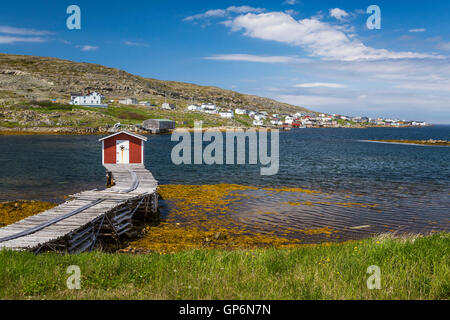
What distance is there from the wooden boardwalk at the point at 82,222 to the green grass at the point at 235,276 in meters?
3.68

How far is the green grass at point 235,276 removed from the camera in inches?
272

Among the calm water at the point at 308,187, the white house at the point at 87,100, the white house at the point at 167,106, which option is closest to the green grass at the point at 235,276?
the calm water at the point at 308,187

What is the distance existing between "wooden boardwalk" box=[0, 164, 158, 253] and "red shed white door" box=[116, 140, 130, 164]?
37.1ft

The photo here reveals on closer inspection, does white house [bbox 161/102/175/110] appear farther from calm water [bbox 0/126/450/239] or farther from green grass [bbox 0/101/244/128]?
calm water [bbox 0/126/450/239]

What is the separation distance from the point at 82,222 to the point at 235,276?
34.2ft

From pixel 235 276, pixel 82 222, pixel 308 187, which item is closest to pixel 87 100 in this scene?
pixel 308 187

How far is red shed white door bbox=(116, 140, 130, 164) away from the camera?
3734cm

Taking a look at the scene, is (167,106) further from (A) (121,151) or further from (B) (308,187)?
(B) (308,187)
